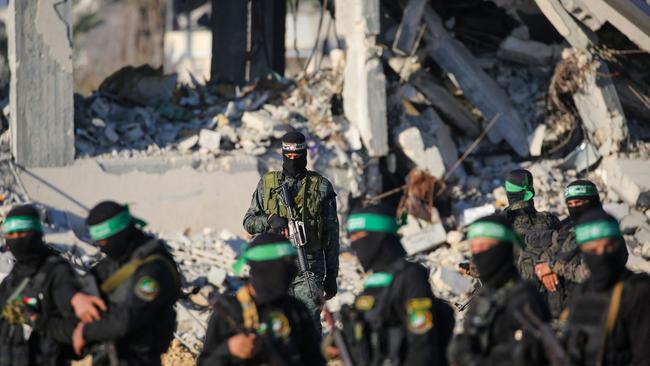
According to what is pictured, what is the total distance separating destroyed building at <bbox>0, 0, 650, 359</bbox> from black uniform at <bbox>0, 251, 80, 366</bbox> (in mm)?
5995

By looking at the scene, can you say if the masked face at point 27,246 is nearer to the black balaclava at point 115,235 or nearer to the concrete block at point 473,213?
the black balaclava at point 115,235

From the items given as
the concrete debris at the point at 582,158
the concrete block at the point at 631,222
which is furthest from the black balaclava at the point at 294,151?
the concrete debris at the point at 582,158

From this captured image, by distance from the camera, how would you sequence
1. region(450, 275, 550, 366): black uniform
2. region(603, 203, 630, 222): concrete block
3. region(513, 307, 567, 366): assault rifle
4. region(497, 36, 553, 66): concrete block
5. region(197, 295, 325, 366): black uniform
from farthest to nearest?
region(497, 36, 553, 66): concrete block → region(603, 203, 630, 222): concrete block → region(197, 295, 325, 366): black uniform → region(450, 275, 550, 366): black uniform → region(513, 307, 567, 366): assault rifle

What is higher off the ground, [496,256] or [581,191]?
[496,256]

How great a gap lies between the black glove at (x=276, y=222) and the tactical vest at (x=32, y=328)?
2.29m

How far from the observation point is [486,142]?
16.0 metres

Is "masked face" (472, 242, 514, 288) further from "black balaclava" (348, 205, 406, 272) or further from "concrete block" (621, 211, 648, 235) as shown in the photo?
"concrete block" (621, 211, 648, 235)

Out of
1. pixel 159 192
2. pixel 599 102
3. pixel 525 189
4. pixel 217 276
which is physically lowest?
pixel 217 276

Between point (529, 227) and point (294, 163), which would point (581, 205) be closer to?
point (529, 227)

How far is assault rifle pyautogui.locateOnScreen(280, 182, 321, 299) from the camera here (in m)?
9.33

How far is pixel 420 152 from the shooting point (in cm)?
1512

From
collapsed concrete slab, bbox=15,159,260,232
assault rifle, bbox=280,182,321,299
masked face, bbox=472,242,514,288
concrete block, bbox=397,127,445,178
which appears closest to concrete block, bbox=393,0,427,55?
concrete block, bbox=397,127,445,178

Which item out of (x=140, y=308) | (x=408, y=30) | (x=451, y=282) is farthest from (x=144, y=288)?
(x=408, y=30)

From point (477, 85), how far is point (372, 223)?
9.39 m
